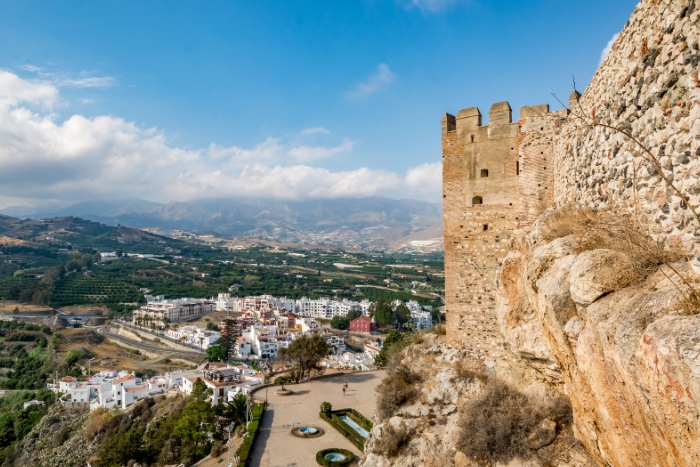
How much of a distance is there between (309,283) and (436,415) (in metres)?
97.8

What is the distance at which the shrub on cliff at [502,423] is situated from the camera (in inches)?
278

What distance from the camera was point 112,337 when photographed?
6297 centimetres

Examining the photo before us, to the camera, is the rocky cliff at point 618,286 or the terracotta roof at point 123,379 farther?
the terracotta roof at point 123,379

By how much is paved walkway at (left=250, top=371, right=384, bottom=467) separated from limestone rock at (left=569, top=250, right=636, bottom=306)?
43.6ft

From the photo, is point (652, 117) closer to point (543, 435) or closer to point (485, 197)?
point (543, 435)

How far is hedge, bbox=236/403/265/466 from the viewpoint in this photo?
596 inches

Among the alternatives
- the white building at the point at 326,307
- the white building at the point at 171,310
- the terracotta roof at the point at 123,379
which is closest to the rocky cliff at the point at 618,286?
the terracotta roof at the point at 123,379

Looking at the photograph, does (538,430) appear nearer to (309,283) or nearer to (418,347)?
(418,347)

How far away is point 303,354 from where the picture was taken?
25.6 m

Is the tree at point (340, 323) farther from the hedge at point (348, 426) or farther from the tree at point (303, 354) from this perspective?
the hedge at point (348, 426)

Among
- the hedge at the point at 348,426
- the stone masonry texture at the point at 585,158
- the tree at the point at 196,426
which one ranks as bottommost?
the tree at the point at 196,426

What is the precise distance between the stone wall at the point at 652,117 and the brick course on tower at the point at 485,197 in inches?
122

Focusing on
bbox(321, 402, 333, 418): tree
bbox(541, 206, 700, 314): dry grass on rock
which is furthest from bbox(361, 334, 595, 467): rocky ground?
bbox(321, 402, 333, 418): tree

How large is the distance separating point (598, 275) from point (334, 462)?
1345 cm
